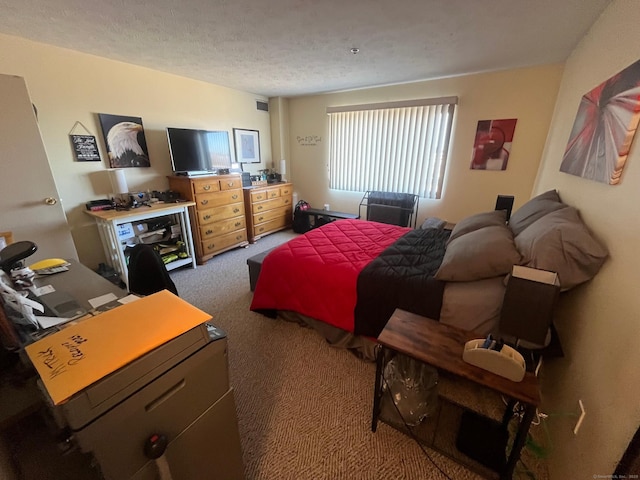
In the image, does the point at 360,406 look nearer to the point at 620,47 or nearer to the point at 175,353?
the point at 175,353

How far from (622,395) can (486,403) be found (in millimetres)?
801

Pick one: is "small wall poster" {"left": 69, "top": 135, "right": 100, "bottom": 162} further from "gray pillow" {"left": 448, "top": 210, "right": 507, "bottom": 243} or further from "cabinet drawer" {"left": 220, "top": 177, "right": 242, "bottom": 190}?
"gray pillow" {"left": 448, "top": 210, "right": 507, "bottom": 243}

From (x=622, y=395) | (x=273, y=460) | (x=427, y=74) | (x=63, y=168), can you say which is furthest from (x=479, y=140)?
(x=63, y=168)

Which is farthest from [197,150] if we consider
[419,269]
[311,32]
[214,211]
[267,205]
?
[419,269]

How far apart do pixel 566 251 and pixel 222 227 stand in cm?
351

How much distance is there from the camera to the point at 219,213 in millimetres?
3525

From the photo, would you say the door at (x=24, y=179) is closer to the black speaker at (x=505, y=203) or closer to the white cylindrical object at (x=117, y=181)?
the white cylindrical object at (x=117, y=181)

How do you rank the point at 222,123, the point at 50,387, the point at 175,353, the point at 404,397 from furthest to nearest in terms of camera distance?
the point at 222,123 → the point at 404,397 → the point at 175,353 → the point at 50,387

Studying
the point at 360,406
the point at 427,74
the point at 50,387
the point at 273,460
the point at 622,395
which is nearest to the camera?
the point at 50,387

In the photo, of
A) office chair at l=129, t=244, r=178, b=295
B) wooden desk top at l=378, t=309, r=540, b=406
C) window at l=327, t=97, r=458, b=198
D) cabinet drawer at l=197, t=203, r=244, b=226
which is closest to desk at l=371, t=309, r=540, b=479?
wooden desk top at l=378, t=309, r=540, b=406

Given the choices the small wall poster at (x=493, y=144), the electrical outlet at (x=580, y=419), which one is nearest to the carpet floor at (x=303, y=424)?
the electrical outlet at (x=580, y=419)

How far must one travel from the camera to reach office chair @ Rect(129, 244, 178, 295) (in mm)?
1529

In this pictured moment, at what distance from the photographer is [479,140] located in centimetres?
331

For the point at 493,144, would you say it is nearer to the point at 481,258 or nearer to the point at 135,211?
the point at 481,258
